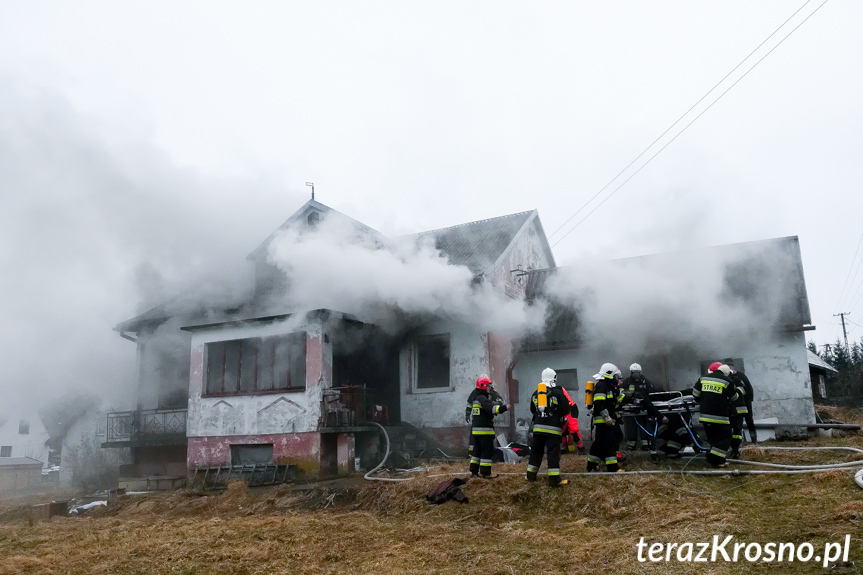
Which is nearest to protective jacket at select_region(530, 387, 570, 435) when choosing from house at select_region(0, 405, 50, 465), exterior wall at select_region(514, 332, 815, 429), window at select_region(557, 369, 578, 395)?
exterior wall at select_region(514, 332, 815, 429)

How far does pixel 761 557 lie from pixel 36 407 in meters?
18.9

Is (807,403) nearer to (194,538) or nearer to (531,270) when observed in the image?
(531,270)

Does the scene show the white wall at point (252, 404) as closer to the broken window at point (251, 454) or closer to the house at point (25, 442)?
the broken window at point (251, 454)

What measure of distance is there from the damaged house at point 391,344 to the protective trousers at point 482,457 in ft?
16.1

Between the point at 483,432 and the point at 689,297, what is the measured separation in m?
7.62

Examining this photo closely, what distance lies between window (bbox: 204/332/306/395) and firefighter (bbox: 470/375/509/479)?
18.5ft

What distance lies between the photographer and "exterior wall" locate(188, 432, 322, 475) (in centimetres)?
1444

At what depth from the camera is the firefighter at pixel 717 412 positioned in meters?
9.51

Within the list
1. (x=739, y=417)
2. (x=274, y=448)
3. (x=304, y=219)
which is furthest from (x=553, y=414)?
(x=304, y=219)

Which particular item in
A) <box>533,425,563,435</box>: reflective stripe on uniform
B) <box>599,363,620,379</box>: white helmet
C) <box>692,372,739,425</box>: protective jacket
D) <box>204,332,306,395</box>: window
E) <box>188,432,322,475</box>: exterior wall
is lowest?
<box>188,432,322,475</box>: exterior wall

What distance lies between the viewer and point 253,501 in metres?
11.7

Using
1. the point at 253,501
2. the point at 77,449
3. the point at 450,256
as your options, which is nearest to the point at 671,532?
the point at 253,501

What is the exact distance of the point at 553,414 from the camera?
9766 millimetres

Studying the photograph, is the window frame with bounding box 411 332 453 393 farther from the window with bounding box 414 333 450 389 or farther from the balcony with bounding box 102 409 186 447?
the balcony with bounding box 102 409 186 447
